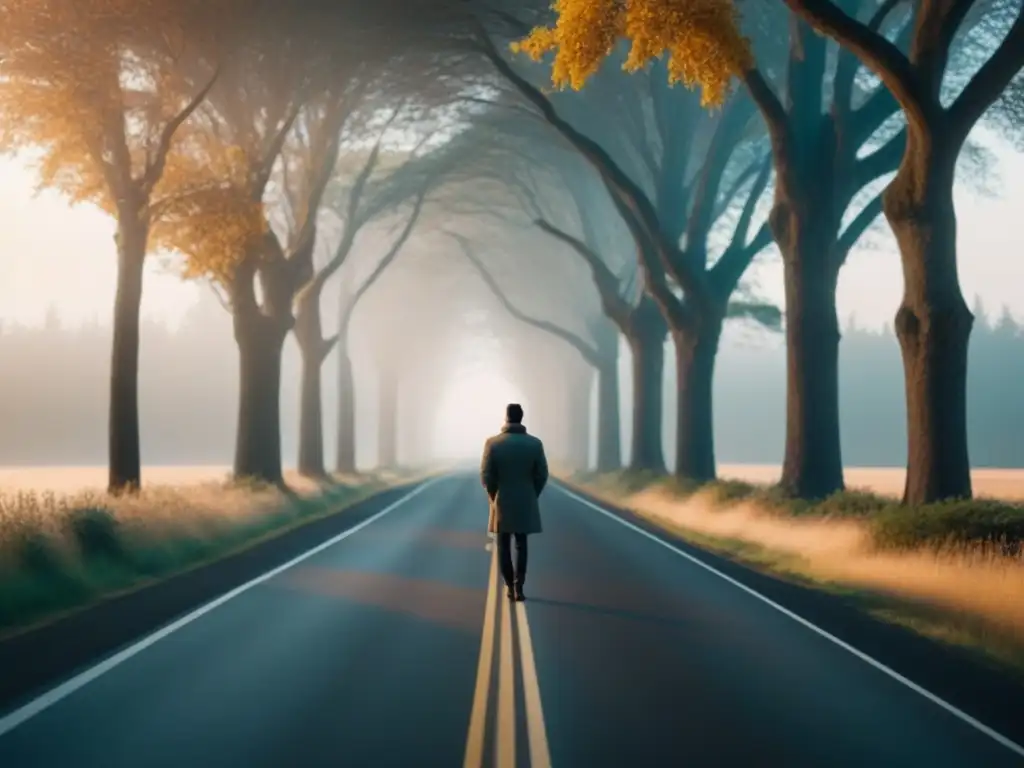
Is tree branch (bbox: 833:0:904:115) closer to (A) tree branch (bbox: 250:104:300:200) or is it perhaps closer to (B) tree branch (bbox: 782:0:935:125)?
(B) tree branch (bbox: 782:0:935:125)

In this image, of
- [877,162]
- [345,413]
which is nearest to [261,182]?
[877,162]

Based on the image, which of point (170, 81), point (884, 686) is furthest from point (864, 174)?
point (884, 686)

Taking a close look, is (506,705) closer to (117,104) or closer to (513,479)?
(513,479)

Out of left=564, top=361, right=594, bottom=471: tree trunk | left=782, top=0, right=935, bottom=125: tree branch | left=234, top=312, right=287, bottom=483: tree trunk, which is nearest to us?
left=782, top=0, right=935, bottom=125: tree branch

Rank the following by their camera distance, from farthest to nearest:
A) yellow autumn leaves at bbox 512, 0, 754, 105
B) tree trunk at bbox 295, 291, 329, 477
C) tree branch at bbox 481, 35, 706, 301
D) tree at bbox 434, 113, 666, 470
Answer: tree trunk at bbox 295, 291, 329, 477 → tree at bbox 434, 113, 666, 470 → tree branch at bbox 481, 35, 706, 301 → yellow autumn leaves at bbox 512, 0, 754, 105

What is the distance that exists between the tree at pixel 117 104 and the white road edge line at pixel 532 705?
477 inches

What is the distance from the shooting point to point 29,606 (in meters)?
12.8

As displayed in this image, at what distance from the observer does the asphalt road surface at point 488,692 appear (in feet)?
23.5

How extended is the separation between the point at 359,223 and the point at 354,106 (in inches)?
238

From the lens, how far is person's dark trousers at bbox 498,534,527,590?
13.7 m

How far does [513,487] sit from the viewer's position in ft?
45.9

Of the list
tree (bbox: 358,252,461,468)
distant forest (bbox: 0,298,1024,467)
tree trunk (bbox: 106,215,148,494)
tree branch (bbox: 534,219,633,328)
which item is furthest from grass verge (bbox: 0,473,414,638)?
distant forest (bbox: 0,298,1024,467)

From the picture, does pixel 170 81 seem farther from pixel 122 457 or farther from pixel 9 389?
pixel 9 389

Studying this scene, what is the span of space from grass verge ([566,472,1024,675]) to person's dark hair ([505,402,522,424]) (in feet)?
14.3
